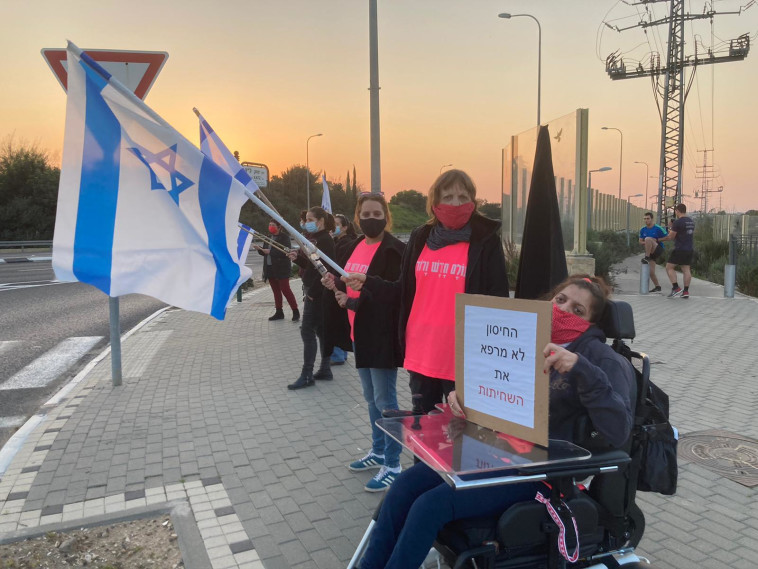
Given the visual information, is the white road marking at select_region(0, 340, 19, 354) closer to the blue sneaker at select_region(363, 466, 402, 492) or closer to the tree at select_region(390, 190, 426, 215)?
the blue sneaker at select_region(363, 466, 402, 492)

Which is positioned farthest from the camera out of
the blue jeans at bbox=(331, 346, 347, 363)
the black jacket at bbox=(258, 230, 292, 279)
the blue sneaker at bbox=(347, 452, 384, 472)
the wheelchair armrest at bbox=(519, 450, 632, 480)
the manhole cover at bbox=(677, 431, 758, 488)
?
the black jacket at bbox=(258, 230, 292, 279)

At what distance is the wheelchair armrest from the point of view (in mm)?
2211

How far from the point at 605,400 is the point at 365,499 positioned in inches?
80.5

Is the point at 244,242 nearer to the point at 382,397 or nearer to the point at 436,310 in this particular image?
the point at 436,310

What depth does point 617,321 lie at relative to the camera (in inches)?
104

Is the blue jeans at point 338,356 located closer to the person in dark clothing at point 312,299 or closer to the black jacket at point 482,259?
the person in dark clothing at point 312,299

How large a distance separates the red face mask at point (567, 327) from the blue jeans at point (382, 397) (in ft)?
4.96

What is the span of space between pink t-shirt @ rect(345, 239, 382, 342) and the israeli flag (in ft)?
3.67

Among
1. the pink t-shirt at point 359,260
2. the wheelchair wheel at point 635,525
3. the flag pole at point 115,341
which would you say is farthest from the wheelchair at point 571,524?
the flag pole at point 115,341

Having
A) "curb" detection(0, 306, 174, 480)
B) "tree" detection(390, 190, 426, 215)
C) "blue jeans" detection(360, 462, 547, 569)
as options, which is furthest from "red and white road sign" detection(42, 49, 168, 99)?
"tree" detection(390, 190, 426, 215)

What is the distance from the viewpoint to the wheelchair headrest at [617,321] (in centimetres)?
263

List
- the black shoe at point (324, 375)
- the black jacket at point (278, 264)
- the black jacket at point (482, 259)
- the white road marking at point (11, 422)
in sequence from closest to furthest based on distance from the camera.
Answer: the black jacket at point (482, 259) → the white road marking at point (11, 422) → the black shoe at point (324, 375) → the black jacket at point (278, 264)

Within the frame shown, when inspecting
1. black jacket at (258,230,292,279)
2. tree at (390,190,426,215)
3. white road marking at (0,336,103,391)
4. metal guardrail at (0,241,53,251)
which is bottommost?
white road marking at (0,336,103,391)

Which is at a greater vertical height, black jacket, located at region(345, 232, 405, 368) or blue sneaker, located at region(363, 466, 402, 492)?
black jacket, located at region(345, 232, 405, 368)
